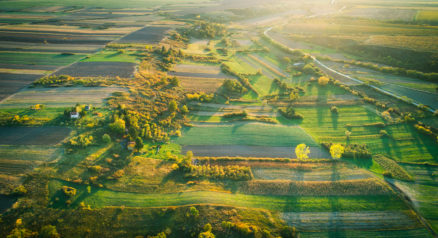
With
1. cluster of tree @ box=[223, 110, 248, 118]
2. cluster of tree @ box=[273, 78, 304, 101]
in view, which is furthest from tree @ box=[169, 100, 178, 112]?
cluster of tree @ box=[273, 78, 304, 101]

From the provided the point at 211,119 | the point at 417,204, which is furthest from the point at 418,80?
the point at 211,119

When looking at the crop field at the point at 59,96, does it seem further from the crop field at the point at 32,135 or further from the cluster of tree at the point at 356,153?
the cluster of tree at the point at 356,153

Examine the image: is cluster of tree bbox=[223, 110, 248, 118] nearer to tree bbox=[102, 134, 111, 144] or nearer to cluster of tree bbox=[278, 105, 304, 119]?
cluster of tree bbox=[278, 105, 304, 119]

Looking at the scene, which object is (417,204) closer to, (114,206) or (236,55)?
(114,206)

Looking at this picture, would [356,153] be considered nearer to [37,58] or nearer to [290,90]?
[290,90]

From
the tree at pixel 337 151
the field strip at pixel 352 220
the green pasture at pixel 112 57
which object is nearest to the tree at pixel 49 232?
the field strip at pixel 352 220

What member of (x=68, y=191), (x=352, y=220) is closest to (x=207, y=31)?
(x=68, y=191)
